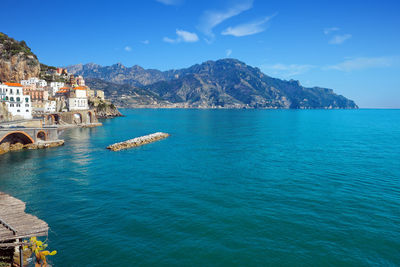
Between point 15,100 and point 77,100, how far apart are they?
207 ft

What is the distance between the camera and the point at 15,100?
8525cm

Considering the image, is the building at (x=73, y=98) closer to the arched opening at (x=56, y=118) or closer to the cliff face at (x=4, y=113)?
the arched opening at (x=56, y=118)

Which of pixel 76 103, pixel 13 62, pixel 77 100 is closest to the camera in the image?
pixel 13 62

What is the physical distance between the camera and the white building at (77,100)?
14538 cm

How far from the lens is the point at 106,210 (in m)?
30.9

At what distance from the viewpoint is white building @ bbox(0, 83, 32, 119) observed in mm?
81125

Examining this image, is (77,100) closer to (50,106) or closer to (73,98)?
(73,98)

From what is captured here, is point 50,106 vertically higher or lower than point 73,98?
lower

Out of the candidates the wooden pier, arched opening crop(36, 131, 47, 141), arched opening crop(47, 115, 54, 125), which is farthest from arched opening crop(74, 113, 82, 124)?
the wooden pier

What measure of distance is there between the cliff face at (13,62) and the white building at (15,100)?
72.2 m

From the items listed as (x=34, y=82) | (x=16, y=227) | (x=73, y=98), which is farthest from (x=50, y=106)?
(x=16, y=227)

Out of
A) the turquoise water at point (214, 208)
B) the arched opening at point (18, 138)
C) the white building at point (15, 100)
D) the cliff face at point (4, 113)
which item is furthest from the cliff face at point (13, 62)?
the turquoise water at point (214, 208)

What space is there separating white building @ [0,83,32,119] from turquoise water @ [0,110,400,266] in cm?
3312

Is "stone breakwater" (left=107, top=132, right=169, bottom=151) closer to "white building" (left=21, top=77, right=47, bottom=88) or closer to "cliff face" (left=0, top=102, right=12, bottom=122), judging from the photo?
"cliff face" (left=0, top=102, right=12, bottom=122)
